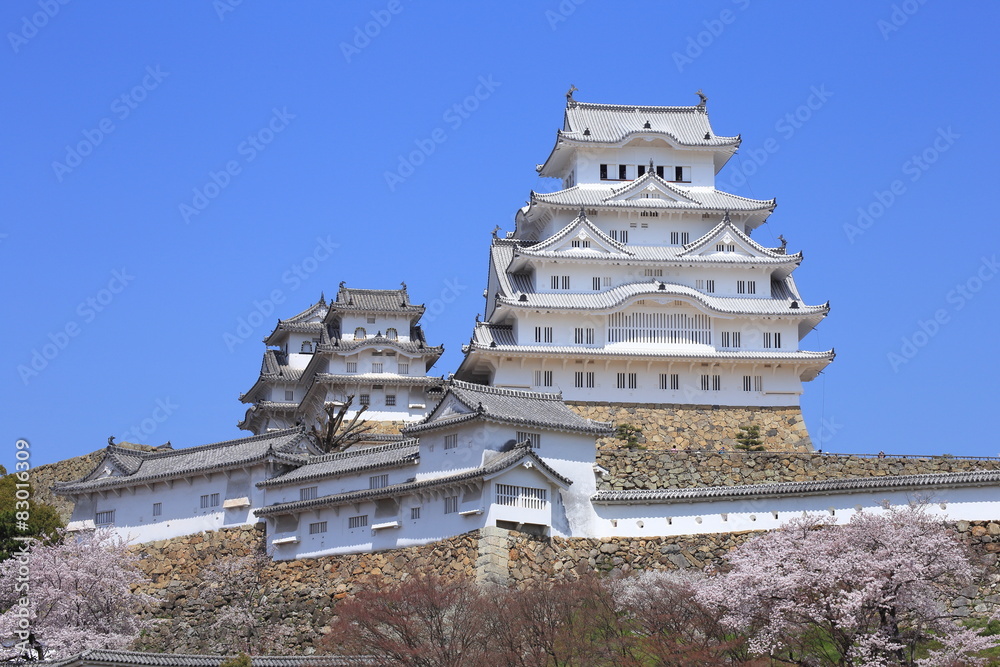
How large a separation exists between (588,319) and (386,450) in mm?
14700

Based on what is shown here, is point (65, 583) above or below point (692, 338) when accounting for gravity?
below

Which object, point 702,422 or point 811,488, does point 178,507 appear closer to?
point 702,422

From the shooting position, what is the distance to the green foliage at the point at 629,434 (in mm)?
53491

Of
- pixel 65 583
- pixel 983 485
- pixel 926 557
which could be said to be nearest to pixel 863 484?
pixel 983 485

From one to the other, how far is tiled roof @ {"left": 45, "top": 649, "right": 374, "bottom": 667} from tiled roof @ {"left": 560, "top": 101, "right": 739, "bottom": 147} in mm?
32340

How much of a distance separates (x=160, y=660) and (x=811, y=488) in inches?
706

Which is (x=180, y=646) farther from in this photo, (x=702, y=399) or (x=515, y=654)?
(x=702, y=399)

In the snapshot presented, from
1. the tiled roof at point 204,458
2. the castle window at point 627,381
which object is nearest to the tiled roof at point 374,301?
the castle window at point 627,381

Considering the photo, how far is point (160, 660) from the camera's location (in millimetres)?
37656

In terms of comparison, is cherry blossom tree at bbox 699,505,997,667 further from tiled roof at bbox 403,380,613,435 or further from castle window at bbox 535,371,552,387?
castle window at bbox 535,371,552,387

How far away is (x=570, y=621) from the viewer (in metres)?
36.3

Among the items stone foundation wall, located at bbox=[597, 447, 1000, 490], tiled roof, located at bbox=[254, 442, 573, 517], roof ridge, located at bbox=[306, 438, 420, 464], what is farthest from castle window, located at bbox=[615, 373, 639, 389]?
tiled roof, located at bbox=[254, 442, 573, 517]

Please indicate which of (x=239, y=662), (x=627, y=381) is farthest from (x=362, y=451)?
(x=627, y=381)

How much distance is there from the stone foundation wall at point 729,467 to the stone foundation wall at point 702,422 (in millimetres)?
4953
